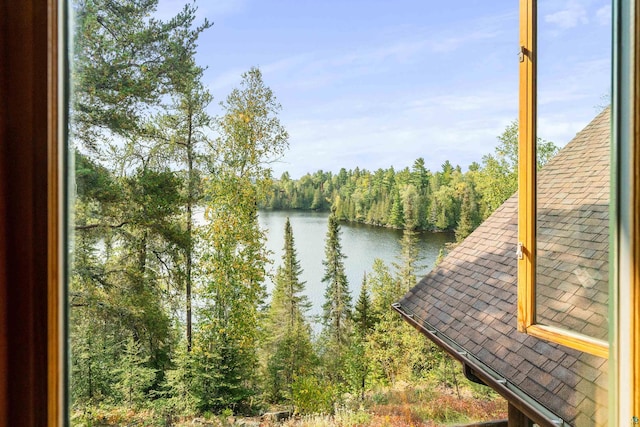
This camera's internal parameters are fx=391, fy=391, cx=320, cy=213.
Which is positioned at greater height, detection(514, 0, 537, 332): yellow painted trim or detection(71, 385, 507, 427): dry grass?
detection(514, 0, 537, 332): yellow painted trim

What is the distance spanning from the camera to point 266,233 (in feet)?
6.33

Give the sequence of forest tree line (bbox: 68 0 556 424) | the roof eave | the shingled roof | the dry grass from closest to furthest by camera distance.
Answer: the shingled roof < the roof eave < forest tree line (bbox: 68 0 556 424) < the dry grass

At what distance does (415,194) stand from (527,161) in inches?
35.9

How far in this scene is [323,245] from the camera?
197 centimetres

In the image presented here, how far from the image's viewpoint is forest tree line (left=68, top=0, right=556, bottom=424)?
1.55 metres

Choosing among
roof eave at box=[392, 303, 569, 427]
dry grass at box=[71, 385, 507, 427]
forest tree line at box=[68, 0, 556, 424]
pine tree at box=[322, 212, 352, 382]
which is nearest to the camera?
roof eave at box=[392, 303, 569, 427]

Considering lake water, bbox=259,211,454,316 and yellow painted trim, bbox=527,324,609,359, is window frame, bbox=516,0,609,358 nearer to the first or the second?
yellow painted trim, bbox=527,324,609,359

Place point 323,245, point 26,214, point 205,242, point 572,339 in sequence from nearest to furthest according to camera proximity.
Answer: point 26,214, point 572,339, point 205,242, point 323,245

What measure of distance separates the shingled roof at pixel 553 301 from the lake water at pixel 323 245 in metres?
0.27

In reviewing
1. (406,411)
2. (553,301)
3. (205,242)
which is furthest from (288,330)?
(553,301)

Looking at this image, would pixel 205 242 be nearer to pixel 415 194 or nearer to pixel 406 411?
pixel 415 194

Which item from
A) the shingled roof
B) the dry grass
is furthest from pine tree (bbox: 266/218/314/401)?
the shingled roof

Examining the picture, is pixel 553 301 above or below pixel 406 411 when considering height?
above

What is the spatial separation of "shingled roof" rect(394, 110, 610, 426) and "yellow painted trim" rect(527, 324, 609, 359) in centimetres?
3
